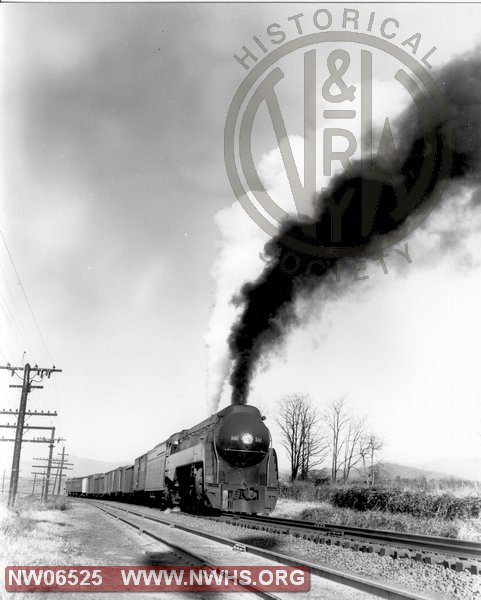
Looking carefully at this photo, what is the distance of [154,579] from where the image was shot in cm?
788

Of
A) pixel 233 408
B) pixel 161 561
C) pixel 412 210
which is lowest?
pixel 161 561

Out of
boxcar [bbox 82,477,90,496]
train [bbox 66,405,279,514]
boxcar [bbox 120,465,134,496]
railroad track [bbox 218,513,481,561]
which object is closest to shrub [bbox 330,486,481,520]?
railroad track [bbox 218,513,481,561]

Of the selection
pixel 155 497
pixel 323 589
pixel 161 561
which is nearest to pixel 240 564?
pixel 161 561

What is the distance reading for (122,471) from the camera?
40.4m

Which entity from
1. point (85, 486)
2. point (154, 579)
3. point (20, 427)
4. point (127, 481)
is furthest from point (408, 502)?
point (85, 486)

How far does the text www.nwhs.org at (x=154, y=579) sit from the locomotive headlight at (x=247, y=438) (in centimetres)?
797

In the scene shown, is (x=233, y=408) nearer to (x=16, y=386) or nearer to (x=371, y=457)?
(x=16, y=386)

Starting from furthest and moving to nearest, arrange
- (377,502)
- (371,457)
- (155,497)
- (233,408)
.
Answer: (371,457)
(155,497)
(377,502)
(233,408)

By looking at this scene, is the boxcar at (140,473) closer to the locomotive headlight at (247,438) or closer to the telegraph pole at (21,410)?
the telegraph pole at (21,410)

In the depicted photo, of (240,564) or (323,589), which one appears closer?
(323,589)

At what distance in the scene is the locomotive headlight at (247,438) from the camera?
1675cm

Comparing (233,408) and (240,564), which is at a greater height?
(233,408)

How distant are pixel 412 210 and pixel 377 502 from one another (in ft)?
47.5

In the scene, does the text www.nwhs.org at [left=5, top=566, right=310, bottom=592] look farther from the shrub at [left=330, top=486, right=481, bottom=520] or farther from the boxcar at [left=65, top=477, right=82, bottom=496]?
the boxcar at [left=65, top=477, right=82, bottom=496]
